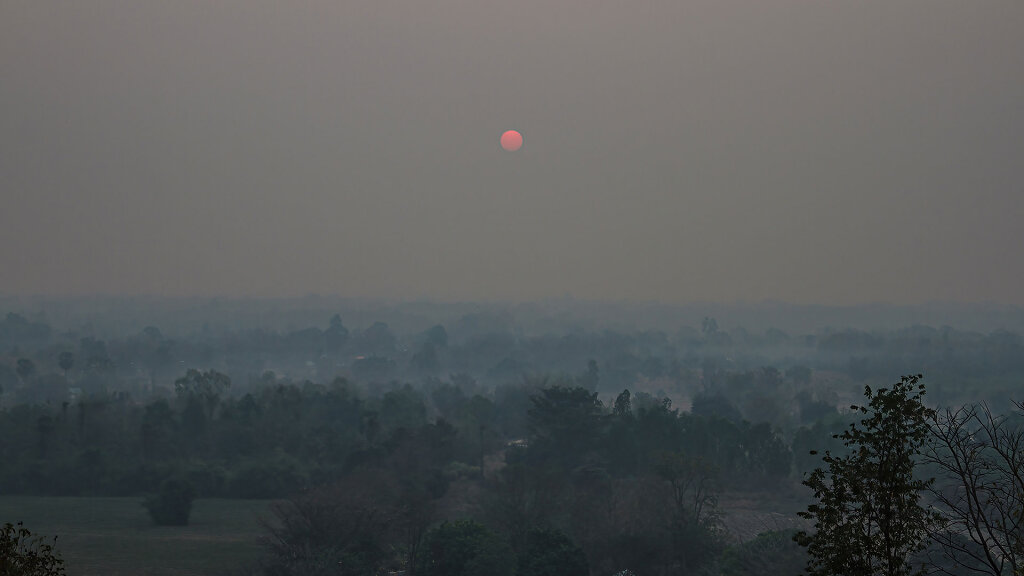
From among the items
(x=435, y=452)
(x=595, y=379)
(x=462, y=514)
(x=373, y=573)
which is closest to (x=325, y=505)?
(x=373, y=573)

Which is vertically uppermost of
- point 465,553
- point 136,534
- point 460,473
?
point 465,553

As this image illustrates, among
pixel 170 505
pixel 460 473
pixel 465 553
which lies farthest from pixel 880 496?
pixel 460 473

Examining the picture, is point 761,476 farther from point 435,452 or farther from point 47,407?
point 47,407

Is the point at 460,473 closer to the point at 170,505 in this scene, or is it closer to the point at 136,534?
the point at 170,505

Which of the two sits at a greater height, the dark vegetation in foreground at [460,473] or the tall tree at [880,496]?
the tall tree at [880,496]

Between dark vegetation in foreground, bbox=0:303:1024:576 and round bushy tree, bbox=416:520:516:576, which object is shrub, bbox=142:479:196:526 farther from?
round bushy tree, bbox=416:520:516:576

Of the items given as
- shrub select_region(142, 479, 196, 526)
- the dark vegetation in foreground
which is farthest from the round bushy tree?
shrub select_region(142, 479, 196, 526)

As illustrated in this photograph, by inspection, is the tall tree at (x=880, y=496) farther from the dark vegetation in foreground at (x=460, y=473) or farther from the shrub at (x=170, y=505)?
the shrub at (x=170, y=505)

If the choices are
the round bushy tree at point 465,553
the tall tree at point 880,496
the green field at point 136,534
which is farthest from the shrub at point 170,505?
the tall tree at point 880,496
